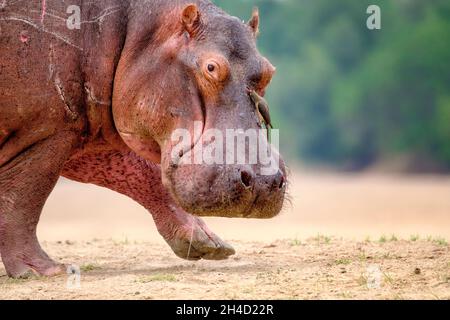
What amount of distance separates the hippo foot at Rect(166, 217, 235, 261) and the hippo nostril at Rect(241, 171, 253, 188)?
167 centimetres

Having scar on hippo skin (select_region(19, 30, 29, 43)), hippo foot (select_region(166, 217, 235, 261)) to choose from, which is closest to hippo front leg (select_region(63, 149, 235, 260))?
hippo foot (select_region(166, 217, 235, 261))

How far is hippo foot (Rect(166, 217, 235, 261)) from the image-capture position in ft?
26.3

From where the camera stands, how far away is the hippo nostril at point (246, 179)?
21.0ft

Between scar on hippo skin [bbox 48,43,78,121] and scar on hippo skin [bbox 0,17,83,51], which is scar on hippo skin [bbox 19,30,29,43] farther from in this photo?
scar on hippo skin [bbox 48,43,78,121]

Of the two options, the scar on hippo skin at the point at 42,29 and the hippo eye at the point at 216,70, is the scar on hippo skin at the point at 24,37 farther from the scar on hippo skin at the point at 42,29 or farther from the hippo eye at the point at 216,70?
the hippo eye at the point at 216,70

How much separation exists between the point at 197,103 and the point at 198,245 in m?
1.66

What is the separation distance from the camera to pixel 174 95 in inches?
273

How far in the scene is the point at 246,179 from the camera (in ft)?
21.1

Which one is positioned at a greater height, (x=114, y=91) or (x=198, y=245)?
(x=114, y=91)

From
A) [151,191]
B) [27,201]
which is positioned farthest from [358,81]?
[27,201]

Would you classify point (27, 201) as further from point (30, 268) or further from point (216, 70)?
point (216, 70)

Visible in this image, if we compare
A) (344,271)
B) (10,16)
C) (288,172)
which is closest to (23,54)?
(10,16)

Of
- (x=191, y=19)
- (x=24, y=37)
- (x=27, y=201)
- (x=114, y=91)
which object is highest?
(x=191, y=19)

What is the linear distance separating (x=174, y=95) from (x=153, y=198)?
1.58 meters
